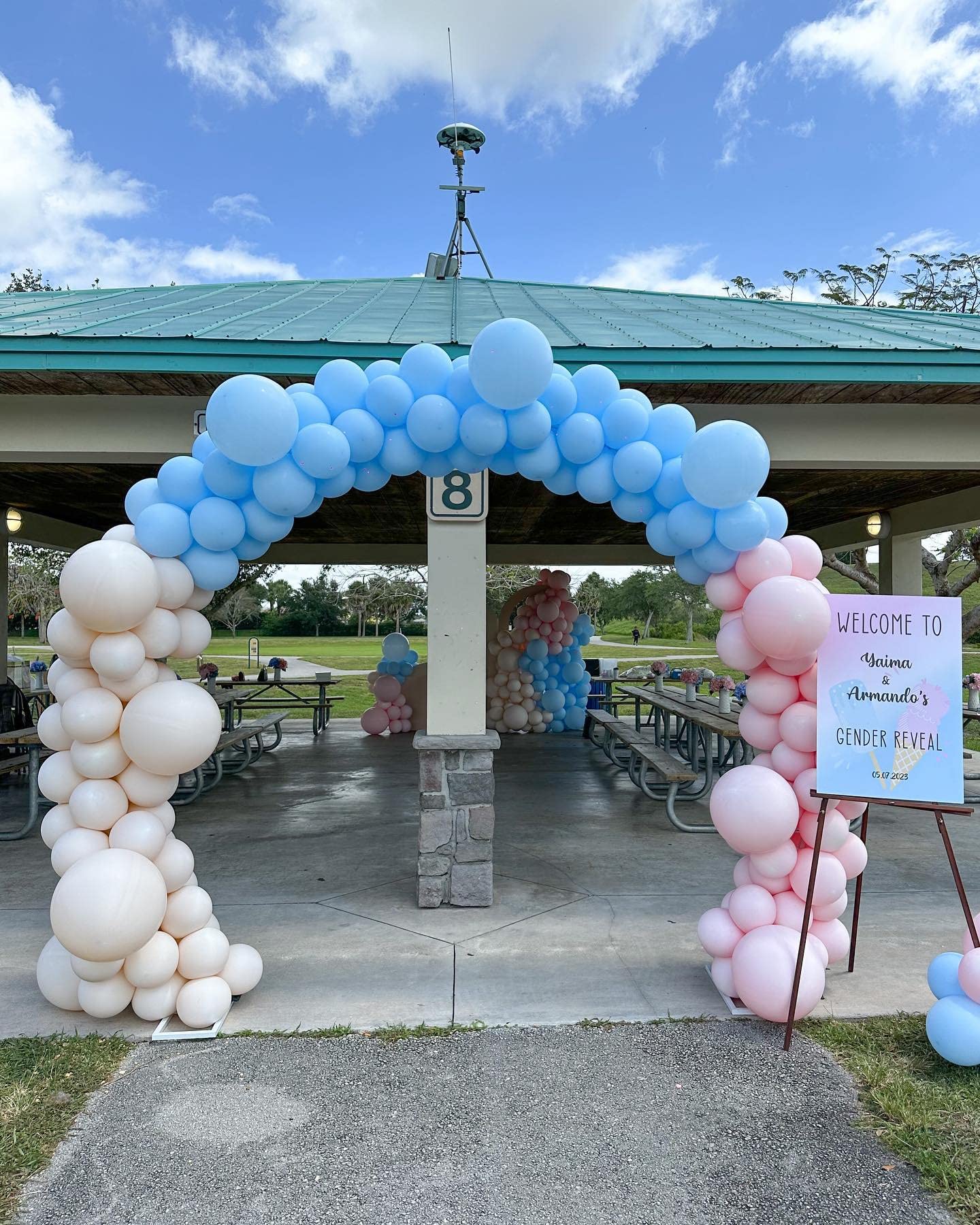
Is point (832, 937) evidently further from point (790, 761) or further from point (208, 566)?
point (208, 566)

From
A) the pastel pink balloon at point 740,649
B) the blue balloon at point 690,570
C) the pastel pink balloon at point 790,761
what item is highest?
the blue balloon at point 690,570

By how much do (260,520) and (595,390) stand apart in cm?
161

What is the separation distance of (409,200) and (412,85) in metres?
4.76

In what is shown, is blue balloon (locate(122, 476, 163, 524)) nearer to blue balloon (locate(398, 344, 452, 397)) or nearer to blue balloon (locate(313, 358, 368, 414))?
blue balloon (locate(313, 358, 368, 414))

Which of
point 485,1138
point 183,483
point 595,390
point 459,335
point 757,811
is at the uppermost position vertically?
point 459,335

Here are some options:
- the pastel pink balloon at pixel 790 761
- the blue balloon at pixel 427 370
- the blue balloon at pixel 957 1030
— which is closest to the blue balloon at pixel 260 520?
the blue balloon at pixel 427 370

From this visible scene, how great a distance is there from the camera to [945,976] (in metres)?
2.95

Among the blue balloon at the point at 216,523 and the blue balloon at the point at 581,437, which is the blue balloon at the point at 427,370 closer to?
the blue balloon at the point at 581,437

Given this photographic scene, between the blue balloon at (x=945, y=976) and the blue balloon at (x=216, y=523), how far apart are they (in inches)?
131

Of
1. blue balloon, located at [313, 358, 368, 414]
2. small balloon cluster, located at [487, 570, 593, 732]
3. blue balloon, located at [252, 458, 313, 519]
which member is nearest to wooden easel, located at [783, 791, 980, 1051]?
blue balloon, located at [252, 458, 313, 519]

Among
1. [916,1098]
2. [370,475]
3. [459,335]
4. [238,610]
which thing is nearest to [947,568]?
[459,335]

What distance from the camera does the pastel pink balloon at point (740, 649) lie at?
133 inches

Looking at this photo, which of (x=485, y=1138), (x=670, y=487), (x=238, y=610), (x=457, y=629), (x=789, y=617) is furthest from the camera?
(x=238, y=610)

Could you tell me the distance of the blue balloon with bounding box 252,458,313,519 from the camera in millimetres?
3191
